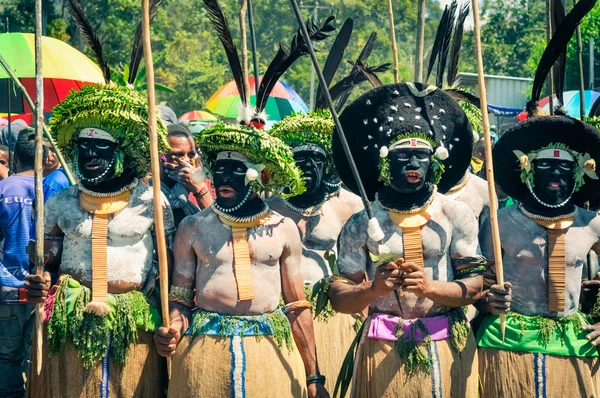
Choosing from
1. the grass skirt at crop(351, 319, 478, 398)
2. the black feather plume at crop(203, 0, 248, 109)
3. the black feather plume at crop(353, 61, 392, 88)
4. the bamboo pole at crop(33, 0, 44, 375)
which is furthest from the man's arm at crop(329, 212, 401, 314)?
the bamboo pole at crop(33, 0, 44, 375)

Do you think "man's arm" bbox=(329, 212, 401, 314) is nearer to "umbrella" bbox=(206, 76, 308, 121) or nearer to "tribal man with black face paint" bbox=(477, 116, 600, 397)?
"tribal man with black face paint" bbox=(477, 116, 600, 397)

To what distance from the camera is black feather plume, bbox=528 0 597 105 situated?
631 cm

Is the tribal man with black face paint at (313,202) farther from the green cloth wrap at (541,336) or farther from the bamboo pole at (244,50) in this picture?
the green cloth wrap at (541,336)

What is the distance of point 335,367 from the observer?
7.63 meters

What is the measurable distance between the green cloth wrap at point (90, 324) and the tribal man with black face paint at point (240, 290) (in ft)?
1.20

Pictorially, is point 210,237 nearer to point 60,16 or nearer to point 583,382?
point 583,382

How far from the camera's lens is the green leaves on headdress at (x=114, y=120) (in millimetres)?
6250

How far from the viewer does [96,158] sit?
6.32 m

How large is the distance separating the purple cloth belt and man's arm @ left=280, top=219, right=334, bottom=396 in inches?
15.9

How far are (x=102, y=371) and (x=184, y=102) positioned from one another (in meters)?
35.1

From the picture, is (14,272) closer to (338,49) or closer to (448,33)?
(338,49)

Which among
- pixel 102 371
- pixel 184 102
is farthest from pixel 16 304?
pixel 184 102

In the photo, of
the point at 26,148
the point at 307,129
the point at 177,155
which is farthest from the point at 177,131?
the point at 26,148

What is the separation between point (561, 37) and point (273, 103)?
432 inches
